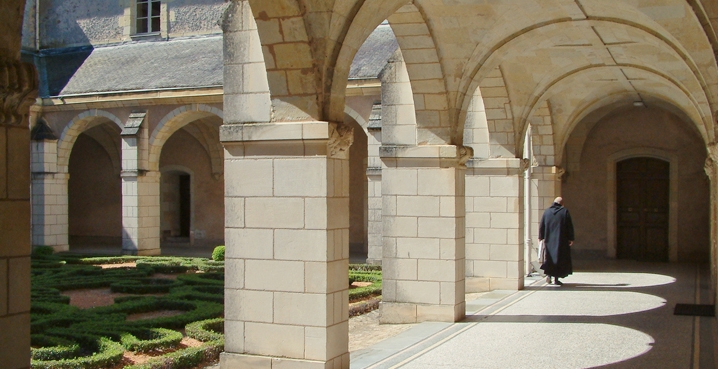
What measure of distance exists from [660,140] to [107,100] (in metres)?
12.3

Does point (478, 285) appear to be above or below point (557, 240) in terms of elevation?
below

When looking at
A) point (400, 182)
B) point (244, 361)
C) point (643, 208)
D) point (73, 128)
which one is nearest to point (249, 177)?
point (244, 361)

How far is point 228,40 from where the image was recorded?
6102mm

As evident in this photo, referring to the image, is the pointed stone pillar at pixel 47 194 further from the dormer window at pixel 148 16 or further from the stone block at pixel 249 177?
the stone block at pixel 249 177

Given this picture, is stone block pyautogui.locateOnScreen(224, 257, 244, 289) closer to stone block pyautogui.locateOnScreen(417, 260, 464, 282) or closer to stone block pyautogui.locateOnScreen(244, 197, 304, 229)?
stone block pyautogui.locateOnScreen(244, 197, 304, 229)

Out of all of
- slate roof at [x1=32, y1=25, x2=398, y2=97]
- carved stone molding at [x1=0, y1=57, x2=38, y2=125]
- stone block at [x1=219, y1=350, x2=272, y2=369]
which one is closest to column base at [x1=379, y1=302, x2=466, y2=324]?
stone block at [x1=219, y1=350, x2=272, y2=369]

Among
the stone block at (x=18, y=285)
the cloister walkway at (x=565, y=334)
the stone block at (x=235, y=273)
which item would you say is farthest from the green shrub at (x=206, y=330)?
the stone block at (x=18, y=285)

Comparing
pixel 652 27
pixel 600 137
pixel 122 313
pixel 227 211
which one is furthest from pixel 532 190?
pixel 227 211

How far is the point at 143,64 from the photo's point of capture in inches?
764

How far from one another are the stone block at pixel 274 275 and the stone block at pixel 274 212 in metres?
0.27

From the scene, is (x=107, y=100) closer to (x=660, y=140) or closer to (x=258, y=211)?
(x=660, y=140)

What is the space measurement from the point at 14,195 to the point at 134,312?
676 centimetres

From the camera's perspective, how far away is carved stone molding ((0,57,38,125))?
10.2ft

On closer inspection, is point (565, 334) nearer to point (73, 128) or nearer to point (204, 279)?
point (204, 279)
